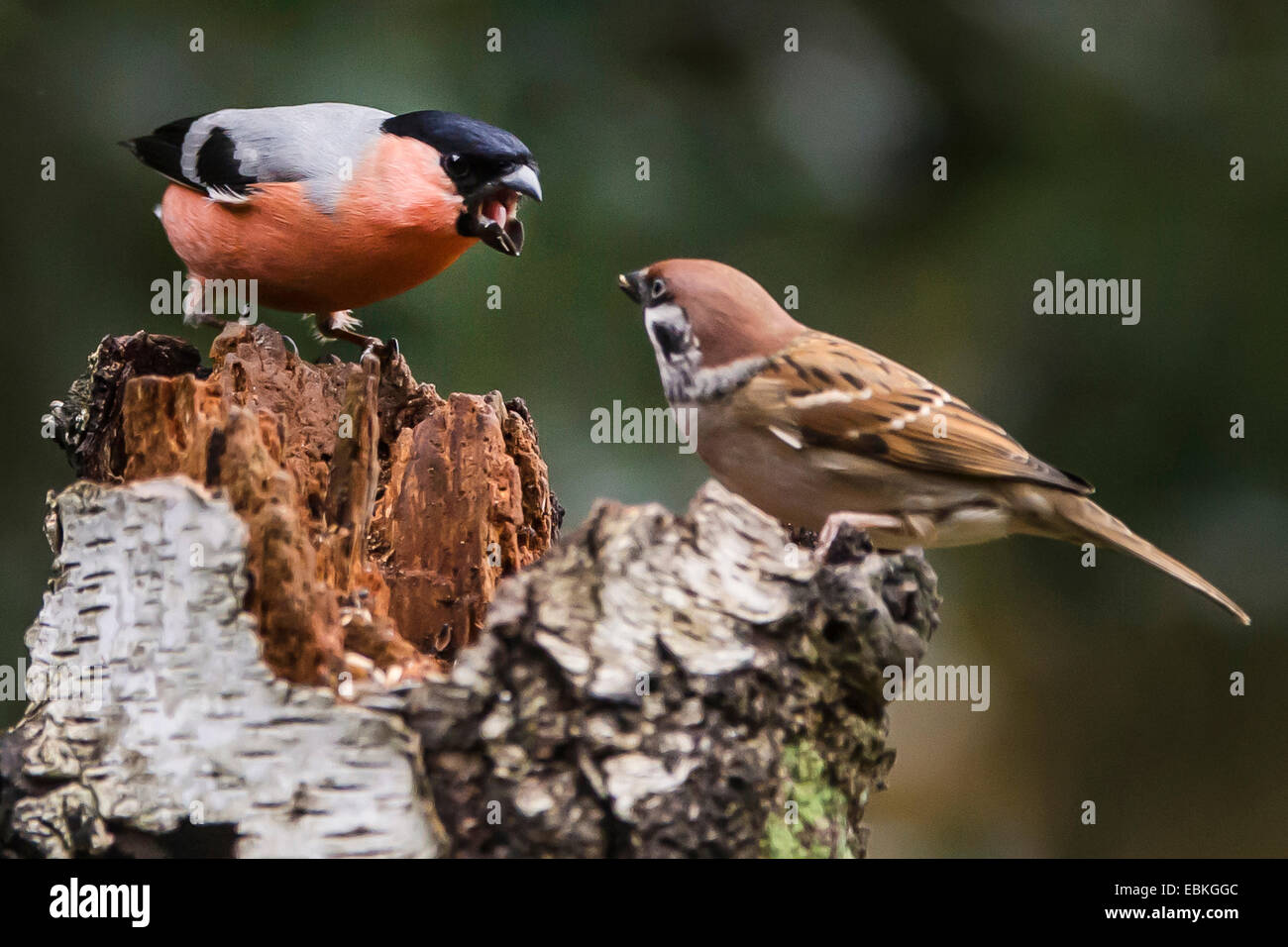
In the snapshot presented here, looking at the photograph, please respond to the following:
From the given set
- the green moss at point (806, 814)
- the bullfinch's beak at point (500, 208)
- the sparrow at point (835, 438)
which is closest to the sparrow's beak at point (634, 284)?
the sparrow at point (835, 438)

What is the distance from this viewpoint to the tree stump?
9.45 feet

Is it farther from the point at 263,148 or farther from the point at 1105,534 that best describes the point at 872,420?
the point at 263,148

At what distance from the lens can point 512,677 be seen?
2.90m

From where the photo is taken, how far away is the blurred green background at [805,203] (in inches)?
223

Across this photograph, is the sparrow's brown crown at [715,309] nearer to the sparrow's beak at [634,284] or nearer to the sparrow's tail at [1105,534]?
the sparrow's beak at [634,284]

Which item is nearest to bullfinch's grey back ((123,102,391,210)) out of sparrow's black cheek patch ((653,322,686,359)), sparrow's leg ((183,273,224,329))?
sparrow's leg ((183,273,224,329))

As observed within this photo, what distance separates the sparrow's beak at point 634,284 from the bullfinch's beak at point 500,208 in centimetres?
68

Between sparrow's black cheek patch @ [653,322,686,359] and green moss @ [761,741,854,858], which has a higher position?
sparrow's black cheek patch @ [653,322,686,359]

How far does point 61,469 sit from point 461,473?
8.67ft

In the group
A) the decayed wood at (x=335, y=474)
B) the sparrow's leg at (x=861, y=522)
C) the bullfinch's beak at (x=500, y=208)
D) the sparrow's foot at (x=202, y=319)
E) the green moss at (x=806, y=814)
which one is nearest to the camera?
the green moss at (x=806, y=814)

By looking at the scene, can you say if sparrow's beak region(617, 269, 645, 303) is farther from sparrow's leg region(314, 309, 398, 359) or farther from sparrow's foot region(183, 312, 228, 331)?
sparrow's foot region(183, 312, 228, 331)

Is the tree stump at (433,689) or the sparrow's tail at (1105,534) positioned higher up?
the sparrow's tail at (1105,534)

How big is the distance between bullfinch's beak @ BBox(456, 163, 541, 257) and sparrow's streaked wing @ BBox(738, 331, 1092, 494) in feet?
3.99
